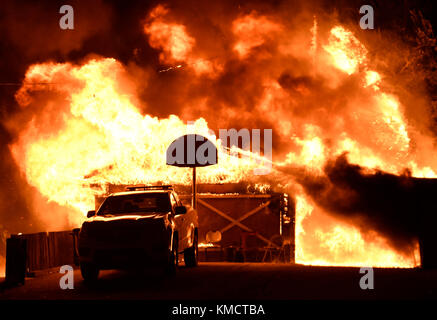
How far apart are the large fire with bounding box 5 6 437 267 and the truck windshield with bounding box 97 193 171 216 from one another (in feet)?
21.9

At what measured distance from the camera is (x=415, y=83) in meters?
27.7

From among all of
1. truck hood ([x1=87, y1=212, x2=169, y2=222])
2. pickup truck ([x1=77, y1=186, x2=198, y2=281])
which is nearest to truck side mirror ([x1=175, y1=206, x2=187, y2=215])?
pickup truck ([x1=77, y1=186, x2=198, y2=281])

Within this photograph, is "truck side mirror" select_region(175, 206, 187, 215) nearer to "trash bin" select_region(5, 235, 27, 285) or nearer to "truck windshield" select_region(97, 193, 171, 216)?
"truck windshield" select_region(97, 193, 171, 216)

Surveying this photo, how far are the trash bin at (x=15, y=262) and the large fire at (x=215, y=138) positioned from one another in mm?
7971

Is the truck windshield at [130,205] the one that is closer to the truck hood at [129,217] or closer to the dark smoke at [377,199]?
the truck hood at [129,217]

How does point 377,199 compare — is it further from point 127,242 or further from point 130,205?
point 127,242

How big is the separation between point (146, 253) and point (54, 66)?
17808 mm

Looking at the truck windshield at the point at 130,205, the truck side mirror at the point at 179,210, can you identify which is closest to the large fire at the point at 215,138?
the truck windshield at the point at 130,205

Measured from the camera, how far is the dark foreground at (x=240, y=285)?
35.3 ft

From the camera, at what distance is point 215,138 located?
21.5 m

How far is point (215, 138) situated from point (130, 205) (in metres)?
7.53

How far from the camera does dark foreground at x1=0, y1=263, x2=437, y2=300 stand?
35.3 ft
